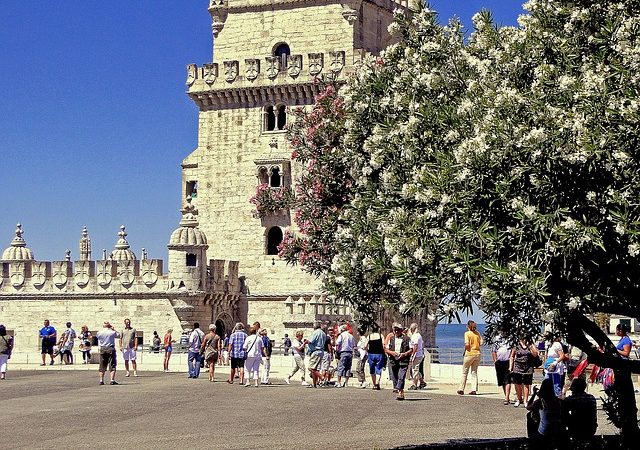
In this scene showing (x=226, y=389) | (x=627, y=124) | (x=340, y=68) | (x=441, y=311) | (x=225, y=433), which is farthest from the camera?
(x=340, y=68)

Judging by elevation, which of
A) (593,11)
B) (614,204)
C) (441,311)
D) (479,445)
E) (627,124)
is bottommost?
(479,445)

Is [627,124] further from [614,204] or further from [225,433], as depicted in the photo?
[225,433]

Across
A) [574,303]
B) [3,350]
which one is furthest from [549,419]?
[3,350]

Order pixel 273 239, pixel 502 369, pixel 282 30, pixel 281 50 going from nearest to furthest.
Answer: pixel 502 369 → pixel 273 239 → pixel 282 30 → pixel 281 50

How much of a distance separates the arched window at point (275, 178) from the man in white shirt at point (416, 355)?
71.1 ft

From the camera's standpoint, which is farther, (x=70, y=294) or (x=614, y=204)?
(x=70, y=294)

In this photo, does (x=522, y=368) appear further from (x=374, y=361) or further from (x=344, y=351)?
(x=344, y=351)

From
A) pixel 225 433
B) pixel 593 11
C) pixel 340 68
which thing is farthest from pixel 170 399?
pixel 340 68

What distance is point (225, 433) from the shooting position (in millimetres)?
19031

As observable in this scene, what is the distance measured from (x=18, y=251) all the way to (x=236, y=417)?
34.6 meters

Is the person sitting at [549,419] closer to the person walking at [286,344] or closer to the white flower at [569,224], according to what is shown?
the white flower at [569,224]

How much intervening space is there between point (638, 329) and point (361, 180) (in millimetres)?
54817

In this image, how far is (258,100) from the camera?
170 ft

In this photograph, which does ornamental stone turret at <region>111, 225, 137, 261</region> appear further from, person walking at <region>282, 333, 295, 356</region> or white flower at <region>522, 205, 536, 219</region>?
white flower at <region>522, 205, 536, 219</region>
